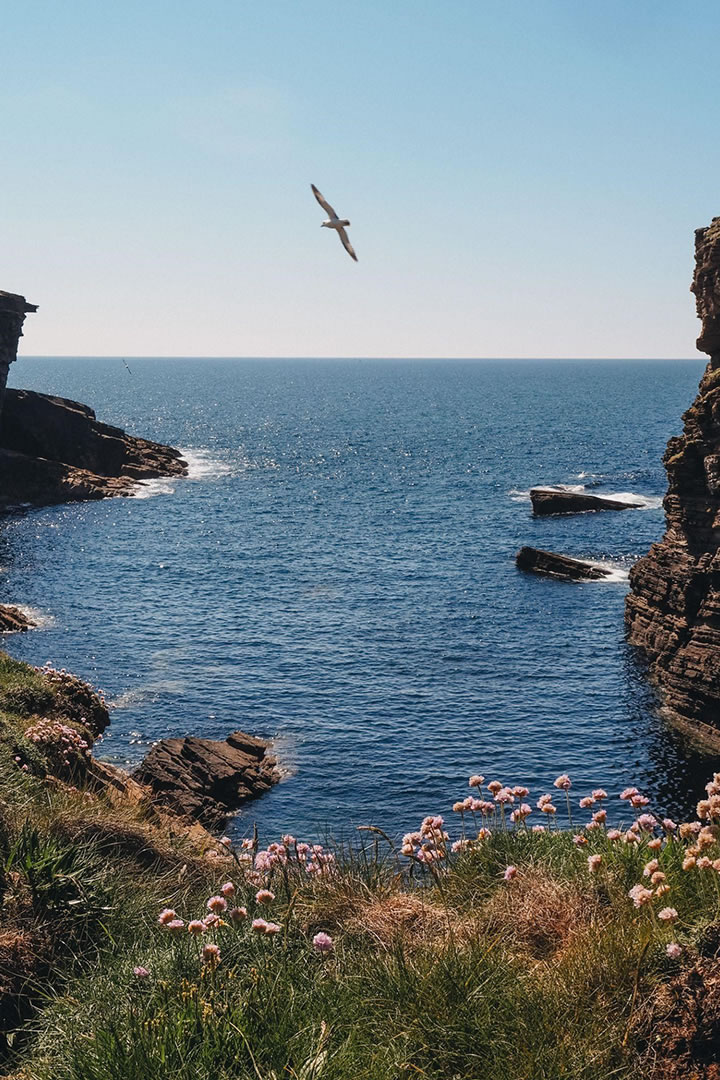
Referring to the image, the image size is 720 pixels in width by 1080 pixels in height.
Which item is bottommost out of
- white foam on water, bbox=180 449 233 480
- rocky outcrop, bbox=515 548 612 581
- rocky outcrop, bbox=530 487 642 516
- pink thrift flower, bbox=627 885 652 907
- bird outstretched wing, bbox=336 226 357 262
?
white foam on water, bbox=180 449 233 480

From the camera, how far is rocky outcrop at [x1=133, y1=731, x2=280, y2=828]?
3272 centimetres

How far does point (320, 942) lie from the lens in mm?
8219

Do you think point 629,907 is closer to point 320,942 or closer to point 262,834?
point 320,942

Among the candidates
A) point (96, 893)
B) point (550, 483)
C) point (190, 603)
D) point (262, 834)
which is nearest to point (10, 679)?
point (262, 834)

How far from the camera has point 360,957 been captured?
896 centimetres

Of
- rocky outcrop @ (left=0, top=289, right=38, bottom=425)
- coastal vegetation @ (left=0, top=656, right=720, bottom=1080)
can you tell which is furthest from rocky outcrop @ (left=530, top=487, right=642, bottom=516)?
coastal vegetation @ (left=0, top=656, right=720, bottom=1080)

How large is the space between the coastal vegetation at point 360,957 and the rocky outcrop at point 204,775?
2122 cm

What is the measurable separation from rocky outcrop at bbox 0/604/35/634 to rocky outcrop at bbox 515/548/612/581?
32.3 m

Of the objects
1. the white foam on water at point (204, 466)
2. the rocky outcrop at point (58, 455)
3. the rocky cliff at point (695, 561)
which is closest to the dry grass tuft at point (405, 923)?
the rocky cliff at point (695, 561)

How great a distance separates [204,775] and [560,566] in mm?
36361

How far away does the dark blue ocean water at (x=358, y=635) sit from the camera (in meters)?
38.0

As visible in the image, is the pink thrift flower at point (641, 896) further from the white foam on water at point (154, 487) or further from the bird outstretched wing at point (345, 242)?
the white foam on water at point (154, 487)

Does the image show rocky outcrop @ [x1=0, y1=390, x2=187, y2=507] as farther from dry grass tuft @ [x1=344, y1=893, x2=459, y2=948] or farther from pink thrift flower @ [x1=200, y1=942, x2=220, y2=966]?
pink thrift flower @ [x1=200, y1=942, x2=220, y2=966]

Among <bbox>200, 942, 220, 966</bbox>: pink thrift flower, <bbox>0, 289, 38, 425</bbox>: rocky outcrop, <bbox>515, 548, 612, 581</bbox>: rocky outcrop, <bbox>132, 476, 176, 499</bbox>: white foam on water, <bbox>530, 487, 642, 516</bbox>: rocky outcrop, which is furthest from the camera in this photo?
<bbox>132, 476, 176, 499</bbox>: white foam on water
